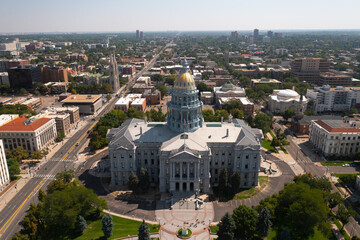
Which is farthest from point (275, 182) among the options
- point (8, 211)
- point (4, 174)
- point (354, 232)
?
point (4, 174)

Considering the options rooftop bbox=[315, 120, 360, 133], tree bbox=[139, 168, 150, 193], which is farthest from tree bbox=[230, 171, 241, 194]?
rooftop bbox=[315, 120, 360, 133]

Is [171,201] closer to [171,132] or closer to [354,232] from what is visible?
[171,132]

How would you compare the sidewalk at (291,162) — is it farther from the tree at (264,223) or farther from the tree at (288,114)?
the tree at (288,114)

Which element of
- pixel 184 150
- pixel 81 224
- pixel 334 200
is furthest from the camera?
pixel 184 150

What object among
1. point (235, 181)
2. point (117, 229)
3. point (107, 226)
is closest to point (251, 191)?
point (235, 181)

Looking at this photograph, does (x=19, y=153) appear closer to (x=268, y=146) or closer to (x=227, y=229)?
(x=227, y=229)

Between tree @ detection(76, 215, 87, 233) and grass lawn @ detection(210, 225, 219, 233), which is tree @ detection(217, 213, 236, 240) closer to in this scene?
grass lawn @ detection(210, 225, 219, 233)
